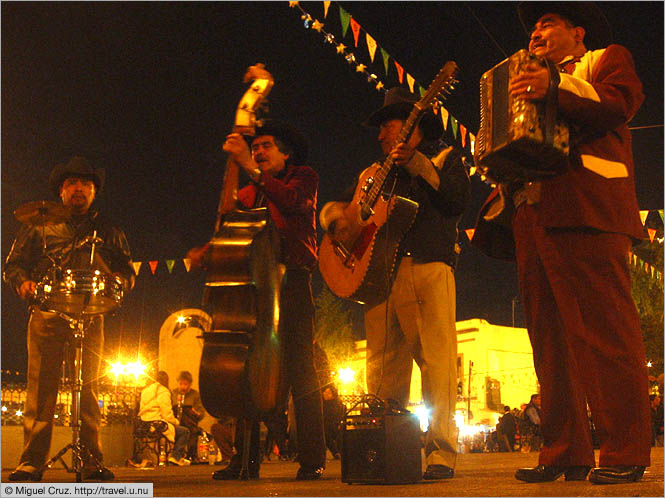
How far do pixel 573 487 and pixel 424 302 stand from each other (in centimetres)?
157

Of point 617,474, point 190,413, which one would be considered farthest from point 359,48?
point 617,474

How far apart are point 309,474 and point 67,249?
2.26 meters

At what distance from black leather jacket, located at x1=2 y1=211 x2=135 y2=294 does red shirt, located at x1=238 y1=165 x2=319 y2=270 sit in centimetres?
111

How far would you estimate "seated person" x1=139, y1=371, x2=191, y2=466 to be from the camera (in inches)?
459

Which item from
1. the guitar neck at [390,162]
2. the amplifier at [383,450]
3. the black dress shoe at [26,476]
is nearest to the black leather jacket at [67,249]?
the black dress shoe at [26,476]

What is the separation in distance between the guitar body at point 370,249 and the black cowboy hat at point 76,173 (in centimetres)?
193

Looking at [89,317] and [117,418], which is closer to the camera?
[89,317]

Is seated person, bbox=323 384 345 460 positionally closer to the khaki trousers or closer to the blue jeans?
the blue jeans

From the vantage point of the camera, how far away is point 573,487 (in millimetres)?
3244

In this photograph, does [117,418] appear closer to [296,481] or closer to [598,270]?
[296,481]

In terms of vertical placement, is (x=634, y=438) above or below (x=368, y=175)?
below

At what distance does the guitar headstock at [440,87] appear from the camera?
445cm

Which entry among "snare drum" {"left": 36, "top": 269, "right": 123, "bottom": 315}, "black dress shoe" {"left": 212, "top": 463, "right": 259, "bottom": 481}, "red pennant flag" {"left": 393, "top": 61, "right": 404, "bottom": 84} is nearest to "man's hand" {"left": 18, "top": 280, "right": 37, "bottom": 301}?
"snare drum" {"left": 36, "top": 269, "right": 123, "bottom": 315}

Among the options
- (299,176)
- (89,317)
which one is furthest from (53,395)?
(299,176)
